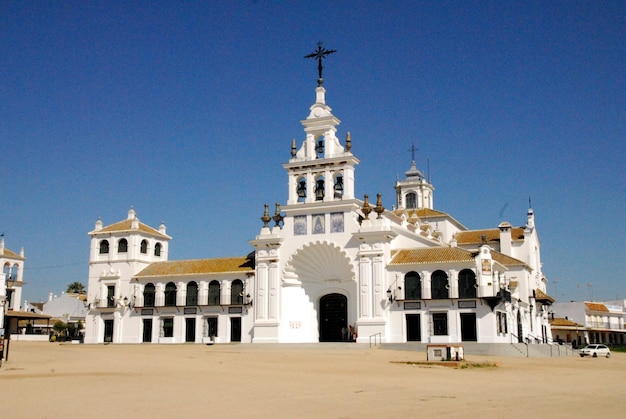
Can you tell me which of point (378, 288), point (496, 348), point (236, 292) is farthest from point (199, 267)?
point (496, 348)

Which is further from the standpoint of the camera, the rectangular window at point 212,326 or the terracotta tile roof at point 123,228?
the terracotta tile roof at point 123,228

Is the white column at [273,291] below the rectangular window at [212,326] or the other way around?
the other way around

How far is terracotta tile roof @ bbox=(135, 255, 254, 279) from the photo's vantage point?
51344 mm

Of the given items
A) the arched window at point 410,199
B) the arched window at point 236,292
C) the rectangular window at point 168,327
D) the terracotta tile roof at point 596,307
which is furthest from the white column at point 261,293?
the terracotta tile roof at point 596,307

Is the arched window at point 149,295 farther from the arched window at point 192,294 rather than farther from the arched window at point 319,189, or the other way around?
the arched window at point 319,189

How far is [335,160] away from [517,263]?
1706cm

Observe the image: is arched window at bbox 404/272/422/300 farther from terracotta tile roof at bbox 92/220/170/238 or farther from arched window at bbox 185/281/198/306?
terracotta tile roof at bbox 92/220/170/238

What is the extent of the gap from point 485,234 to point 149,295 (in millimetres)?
30049

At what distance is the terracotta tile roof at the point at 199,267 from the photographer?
5134cm

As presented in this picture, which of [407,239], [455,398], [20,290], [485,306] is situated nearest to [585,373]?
[455,398]

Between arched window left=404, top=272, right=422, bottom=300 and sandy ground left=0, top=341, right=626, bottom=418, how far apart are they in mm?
17245

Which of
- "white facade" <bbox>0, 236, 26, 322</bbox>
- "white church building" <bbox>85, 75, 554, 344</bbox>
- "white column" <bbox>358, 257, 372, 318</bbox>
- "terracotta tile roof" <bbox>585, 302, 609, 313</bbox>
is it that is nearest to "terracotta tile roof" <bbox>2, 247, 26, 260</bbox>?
"white facade" <bbox>0, 236, 26, 322</bbox>

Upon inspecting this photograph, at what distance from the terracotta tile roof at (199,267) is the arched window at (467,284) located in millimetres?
15128

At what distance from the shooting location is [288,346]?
43719mm
